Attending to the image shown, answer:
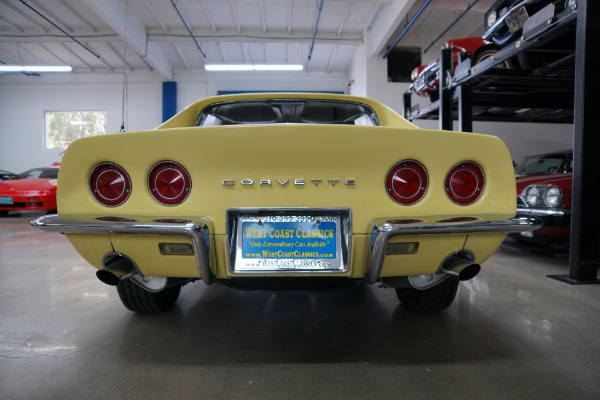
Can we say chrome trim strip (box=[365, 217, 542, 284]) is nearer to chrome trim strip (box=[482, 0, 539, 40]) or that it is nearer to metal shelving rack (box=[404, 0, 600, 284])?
metal shelving rack (box=[404, 0, 600, 284])

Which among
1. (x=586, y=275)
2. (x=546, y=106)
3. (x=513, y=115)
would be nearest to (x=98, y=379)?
(x=586, y=275)

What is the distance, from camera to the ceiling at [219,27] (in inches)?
308

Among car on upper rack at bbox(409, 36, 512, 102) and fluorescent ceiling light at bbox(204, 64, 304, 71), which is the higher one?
fluorescent ceiling light at bbox(204, 64, 304, 71)

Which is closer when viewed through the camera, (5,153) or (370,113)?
(370,113)

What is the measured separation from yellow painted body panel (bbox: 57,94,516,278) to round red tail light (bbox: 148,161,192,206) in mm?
25

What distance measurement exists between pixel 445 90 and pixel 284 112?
311 cm

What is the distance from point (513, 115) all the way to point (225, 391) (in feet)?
22.7

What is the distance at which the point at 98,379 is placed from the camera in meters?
1.27

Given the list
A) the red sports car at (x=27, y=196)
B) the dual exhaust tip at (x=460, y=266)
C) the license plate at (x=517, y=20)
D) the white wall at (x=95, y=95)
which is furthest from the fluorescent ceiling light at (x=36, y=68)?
the dual exhaust tip at (x=460, y=266)

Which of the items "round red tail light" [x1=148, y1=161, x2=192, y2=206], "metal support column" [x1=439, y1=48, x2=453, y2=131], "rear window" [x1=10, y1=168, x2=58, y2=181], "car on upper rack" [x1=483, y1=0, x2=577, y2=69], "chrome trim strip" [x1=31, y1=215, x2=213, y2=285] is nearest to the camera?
"chrome trim strip" [x1=31, y1=215, x2=213, y2=285]

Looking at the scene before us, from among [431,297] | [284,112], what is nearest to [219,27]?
[284,112]

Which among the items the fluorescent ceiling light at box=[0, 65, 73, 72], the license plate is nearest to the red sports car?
the fluorescent ceiling light at box=[0, 65, 73, 72]

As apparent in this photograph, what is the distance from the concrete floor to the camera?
3.99ft

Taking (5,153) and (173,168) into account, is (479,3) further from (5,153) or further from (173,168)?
(5,153)
